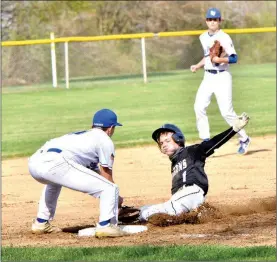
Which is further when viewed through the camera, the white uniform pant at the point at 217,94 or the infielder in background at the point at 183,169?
the white uniform pant at the point at 217,94

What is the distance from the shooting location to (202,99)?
13.3 metres

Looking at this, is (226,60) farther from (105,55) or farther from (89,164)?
(105,55)

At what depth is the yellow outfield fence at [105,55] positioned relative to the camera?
2714cm

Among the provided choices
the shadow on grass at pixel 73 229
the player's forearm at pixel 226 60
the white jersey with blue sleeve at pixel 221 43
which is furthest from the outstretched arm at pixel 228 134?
the white jersey with blue sleeve at pixel 221 43

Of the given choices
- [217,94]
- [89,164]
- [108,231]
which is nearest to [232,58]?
[217,94]

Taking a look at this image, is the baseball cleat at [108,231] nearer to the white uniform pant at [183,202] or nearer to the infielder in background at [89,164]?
the infielder in background at [89,164]

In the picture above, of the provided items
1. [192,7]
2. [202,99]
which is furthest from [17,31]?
[202,99]

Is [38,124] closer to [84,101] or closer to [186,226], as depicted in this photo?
[84,101]

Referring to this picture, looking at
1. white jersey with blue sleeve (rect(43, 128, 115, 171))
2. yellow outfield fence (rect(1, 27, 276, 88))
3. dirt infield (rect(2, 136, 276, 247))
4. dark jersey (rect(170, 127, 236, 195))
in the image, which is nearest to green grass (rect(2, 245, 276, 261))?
dirt infield (rect(2, 136, 276, 247))

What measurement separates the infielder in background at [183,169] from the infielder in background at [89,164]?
27.6 inches

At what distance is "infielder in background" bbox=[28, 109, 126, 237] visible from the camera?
25.1ft

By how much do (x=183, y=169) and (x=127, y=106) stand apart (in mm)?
13462

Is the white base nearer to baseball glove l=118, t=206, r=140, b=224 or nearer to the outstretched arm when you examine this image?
baseball glove l=118, t=206, r=140, b=224

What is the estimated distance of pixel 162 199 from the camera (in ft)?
33.4
